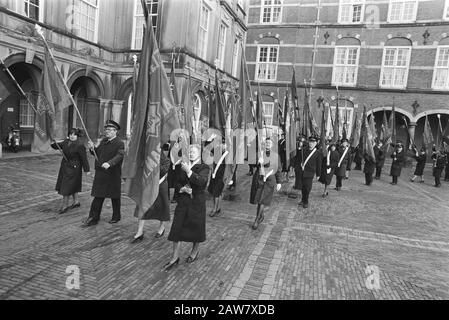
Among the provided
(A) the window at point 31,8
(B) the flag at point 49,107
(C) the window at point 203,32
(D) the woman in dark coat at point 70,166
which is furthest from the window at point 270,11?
(D) the woman in dark coat at point 70,166

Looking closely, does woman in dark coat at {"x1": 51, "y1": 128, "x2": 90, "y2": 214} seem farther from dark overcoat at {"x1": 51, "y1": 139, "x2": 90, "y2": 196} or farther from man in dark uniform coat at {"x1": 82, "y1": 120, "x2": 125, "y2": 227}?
man in dark uniform coat at {"x1": 82, "y1": 120, "x2": 125, "y2": 227}

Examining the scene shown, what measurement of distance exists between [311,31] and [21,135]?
819 inches

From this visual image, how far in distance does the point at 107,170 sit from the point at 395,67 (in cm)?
2303

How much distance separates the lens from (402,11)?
22422 mm

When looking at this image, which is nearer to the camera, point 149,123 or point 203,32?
point 149,123

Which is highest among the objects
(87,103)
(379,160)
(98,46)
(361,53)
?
(361,53)

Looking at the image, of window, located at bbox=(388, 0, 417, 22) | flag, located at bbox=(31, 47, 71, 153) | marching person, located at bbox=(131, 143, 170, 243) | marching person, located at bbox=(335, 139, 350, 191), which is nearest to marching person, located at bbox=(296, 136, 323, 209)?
marching person, located at bbox=(335, 139, 350, 191)

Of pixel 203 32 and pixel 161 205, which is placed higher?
pixel 203 32

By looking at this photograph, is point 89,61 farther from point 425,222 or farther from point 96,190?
point 425,222

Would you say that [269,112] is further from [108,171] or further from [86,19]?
[108,171]

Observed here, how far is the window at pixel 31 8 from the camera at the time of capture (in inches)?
480

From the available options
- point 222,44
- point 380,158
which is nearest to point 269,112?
point 222,44

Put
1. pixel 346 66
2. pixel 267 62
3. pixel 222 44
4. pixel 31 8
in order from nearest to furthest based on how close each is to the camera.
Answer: pixel 31 8
pixel 222 44
pixel 346 66
pixel 267 62

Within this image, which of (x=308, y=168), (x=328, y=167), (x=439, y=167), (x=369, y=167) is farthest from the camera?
(x=439, y=167)
